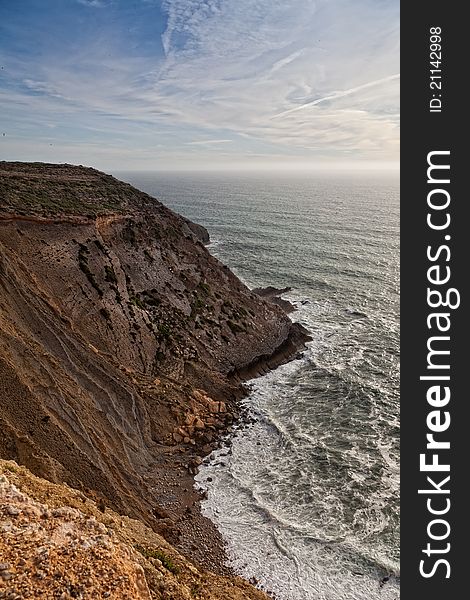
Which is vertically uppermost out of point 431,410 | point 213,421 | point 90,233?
point 90,233

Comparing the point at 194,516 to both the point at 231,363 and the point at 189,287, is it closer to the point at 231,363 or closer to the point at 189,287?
the point at 231,363

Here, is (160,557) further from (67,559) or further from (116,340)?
(116,340)

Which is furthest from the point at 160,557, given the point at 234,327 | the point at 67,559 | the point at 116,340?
the point at 234,327

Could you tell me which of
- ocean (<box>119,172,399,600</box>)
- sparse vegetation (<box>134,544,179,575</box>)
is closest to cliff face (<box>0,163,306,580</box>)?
ocean (<box>119,172,399,600</box>)

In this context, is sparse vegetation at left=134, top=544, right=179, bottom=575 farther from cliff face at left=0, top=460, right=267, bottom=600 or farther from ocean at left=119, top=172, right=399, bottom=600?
ocean at left=119, top=172, right=399, bottom=600

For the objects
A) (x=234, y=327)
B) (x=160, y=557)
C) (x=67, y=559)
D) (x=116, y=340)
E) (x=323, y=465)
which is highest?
(x=116, y=340)

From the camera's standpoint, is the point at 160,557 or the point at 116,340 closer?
the point at 160,557

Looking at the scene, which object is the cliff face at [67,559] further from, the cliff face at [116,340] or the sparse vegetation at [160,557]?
the cliff face at [116,340]

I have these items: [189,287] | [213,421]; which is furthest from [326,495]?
[189,287]
